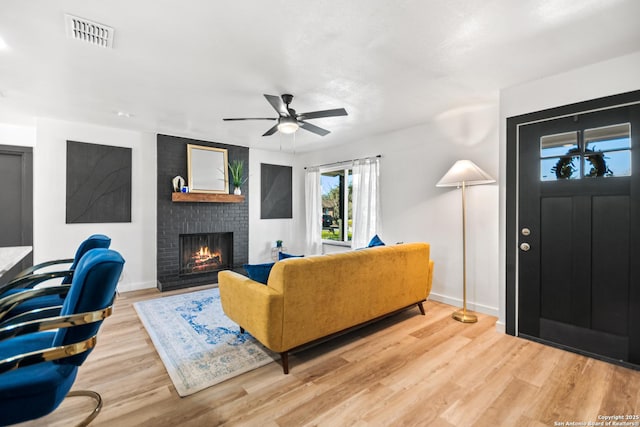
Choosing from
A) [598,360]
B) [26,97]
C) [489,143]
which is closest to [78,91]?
[26,97]

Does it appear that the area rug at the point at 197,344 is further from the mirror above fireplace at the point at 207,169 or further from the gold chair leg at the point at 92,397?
the mirror above fireplace at the point at 207,169

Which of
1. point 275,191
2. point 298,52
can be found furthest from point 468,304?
point 275,191

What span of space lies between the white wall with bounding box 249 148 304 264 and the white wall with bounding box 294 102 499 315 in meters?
2.15

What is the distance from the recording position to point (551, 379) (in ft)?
7.20

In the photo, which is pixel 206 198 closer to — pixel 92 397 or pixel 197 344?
pixel 197 344

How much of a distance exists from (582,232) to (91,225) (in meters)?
5.88

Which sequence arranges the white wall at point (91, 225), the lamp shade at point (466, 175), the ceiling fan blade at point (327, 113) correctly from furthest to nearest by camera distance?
the white wall at point (91, 225) → the lamp shade at point (466, 175) → the ceiling fan blade at point (327, 113)

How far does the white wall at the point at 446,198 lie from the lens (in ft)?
11.7

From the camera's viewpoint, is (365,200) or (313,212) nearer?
(365,200)

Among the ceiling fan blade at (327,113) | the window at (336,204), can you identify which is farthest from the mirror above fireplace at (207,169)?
the ceiling fan blade at (327,113)

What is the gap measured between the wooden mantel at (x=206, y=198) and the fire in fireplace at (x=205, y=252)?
67 cm

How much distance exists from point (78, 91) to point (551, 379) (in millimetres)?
5020

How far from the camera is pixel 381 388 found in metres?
2.08

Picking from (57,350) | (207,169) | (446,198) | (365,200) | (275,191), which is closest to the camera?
(57,350)
